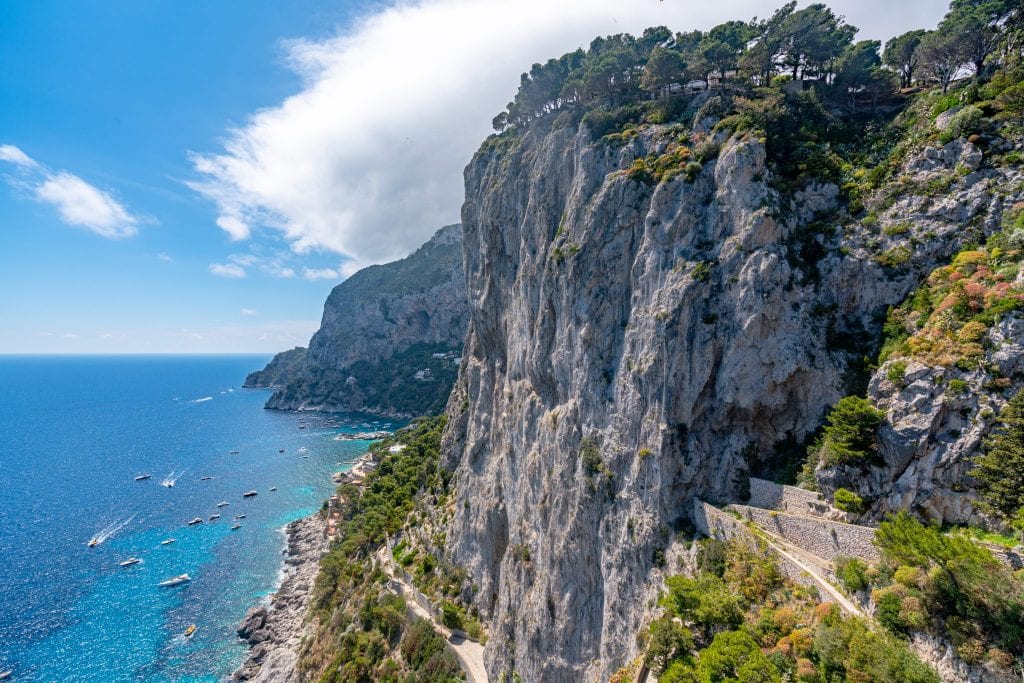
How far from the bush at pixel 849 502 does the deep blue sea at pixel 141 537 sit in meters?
68.0

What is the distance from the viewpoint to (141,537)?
78.8 metres

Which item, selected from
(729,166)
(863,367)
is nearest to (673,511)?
(863,367)

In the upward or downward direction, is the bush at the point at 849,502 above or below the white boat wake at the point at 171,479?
above

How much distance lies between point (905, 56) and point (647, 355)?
3672cm

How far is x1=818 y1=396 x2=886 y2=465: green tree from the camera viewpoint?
71.4 feet

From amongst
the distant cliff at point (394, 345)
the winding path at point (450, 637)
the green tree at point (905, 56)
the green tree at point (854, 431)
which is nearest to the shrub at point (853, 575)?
the green tree at point (854, 431)

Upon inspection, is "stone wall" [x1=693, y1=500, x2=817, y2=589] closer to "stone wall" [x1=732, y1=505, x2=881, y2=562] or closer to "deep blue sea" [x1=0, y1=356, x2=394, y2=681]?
"stone wall" [x1=732, y1=505, x2=881, y2=562]

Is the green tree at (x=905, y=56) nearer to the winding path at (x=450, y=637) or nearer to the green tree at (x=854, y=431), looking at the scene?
the green tree at (x=854, y=431)

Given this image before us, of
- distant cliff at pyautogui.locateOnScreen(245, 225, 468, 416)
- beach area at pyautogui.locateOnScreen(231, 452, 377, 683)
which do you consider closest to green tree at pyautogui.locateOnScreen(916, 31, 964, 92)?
beach area at pyautogui.locateOnScreen(231, 452, 377, 683)

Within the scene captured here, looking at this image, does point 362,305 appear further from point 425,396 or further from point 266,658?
point 266,658

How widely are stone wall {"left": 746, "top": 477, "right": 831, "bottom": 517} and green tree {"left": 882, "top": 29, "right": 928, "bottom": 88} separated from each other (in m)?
38.1

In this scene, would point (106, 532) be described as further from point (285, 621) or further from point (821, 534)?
point (821, 534)

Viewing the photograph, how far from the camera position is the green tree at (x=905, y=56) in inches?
1442

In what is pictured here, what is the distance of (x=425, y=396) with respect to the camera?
158m
